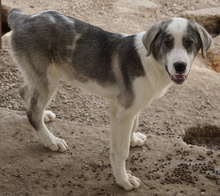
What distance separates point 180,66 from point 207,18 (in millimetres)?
5087

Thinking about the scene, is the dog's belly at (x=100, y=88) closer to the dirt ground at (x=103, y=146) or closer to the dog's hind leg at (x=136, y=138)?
the dog's hind leg at (x=136, y=138)

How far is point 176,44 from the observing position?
390 centimetres

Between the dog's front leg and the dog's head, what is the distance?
0.69m

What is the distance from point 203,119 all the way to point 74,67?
2205 millimetres

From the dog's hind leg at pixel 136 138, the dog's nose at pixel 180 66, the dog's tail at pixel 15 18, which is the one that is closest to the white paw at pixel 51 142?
the dog's hind leg at pixel 136 138

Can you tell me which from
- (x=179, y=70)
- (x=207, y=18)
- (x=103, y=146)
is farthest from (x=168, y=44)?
(x=207, y=18)

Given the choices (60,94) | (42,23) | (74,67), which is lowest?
(60,94)

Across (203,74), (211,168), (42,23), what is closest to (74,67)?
(42,23)

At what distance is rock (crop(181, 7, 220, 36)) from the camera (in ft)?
27.8

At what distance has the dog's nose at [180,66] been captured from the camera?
3.79 m

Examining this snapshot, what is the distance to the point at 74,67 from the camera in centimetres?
459

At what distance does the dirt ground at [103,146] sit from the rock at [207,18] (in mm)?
1634

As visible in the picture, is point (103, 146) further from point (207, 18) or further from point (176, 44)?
point (207, 18)

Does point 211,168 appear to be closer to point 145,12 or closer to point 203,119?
point 203,119
